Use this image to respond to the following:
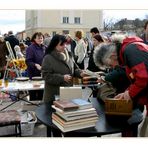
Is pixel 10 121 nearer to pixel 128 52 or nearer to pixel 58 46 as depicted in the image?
pixel 58 46

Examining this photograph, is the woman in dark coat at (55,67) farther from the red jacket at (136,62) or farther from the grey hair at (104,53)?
the red jacket at (136,62)

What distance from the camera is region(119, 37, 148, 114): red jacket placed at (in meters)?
1.68

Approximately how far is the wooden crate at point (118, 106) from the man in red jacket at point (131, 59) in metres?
0.04

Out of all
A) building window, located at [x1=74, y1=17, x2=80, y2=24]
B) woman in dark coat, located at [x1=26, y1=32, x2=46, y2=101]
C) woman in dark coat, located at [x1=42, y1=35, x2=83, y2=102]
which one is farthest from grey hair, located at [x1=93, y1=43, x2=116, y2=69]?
building window, located at [x1=74, y1=17, x2=80, y2=24]

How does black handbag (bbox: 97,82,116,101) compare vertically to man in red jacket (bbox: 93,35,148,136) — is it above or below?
below

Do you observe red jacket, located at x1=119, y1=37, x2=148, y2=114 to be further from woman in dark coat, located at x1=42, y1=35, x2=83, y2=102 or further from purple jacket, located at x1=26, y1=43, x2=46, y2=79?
purple jacket, located at x1=26, y1=43, x2=46, y2=79

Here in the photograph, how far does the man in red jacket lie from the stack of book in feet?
0.86

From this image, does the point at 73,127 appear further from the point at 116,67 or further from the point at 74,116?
the point at 116,67

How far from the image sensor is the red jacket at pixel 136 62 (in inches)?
66.3

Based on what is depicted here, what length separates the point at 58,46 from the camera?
106 inches

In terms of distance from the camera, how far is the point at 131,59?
1.71m

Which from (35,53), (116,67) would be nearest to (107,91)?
(116,67)

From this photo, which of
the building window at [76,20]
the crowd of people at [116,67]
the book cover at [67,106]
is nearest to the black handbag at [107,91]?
the crowd of people at [116,67]

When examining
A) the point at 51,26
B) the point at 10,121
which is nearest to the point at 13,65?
the point at 10,121
